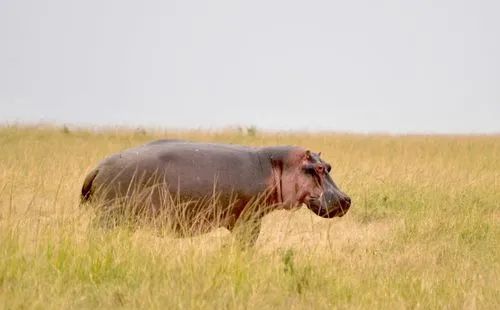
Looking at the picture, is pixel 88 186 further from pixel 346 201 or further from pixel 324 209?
pixel 346 201

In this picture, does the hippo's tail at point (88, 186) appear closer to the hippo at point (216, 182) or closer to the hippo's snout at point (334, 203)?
the hippo at point (216, 182)

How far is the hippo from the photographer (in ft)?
17.7

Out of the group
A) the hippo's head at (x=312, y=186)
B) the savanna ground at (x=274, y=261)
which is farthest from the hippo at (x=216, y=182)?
the savanna ground at (x=274, y=261)

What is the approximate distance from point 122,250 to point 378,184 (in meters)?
5.95

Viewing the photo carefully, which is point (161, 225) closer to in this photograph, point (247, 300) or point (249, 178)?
point (249, 178)

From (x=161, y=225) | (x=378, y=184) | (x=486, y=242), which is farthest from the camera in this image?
(x=378, y=184)

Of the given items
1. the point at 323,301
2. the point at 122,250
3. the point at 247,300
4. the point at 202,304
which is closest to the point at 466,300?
the point at 323,301

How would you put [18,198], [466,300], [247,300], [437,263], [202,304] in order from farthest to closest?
[18,198]
[437,263]
[466,300]
[247,300]
[202,304]

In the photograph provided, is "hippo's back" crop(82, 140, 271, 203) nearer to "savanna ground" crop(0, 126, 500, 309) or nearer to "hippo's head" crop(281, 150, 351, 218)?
"hippo's head" crop(281, 150, 351, 218)

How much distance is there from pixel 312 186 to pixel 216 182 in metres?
0.77

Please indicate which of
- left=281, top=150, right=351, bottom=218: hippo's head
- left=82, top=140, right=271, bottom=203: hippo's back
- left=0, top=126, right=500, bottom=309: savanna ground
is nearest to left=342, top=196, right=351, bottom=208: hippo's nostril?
left=281, top=150, right=351, bottom=218: hippo's head

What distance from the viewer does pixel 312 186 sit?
5.93m

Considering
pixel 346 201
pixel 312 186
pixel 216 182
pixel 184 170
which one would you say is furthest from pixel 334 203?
pixel 184 170

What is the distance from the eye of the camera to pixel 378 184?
9.72m
